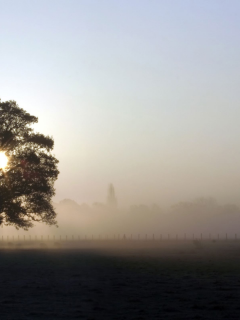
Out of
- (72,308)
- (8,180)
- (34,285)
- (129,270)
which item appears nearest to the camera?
(72,308)

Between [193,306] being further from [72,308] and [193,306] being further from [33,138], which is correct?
[33,138]

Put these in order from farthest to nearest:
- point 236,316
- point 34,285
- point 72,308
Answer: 1. point 34,285
2. point 72,308
3. point 236,316

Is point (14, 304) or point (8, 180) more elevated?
point (8, 180)

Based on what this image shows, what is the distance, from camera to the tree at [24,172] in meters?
55.9

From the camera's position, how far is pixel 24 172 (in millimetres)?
56250

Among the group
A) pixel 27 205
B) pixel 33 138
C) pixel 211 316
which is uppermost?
pixel 33 138

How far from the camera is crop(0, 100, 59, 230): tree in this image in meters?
55.9

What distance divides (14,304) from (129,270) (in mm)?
16506

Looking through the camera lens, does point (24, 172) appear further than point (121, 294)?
Yes

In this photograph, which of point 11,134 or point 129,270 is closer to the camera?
point 129,270

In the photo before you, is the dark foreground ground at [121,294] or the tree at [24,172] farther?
the tree at [24,172]

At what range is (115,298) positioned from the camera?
23.2 m

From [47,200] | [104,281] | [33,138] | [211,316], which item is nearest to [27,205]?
[47,200]

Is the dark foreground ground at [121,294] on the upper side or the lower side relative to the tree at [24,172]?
lower
